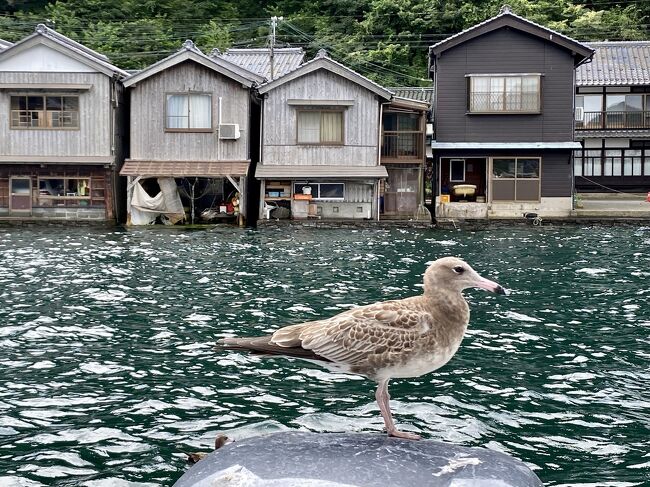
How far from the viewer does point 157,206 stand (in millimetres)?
35531

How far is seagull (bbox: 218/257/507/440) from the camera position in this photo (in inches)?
268

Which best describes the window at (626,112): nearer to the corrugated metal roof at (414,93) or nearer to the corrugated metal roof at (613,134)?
the corrugated metal roof at (613,134)

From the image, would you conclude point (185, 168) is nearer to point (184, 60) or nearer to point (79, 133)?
point (184, 60)

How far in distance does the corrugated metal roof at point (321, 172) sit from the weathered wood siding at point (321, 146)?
50cm

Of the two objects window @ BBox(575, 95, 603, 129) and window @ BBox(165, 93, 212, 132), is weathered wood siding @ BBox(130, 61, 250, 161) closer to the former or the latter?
window @ BBox(165, 93, 212, 132)

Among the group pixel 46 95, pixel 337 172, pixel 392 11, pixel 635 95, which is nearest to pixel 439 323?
pixel 337 172

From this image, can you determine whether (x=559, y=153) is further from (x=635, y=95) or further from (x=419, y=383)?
(x=419, y=383)

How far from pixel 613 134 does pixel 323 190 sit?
16.9m

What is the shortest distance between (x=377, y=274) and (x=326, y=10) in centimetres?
4031

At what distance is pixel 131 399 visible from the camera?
34.1ft

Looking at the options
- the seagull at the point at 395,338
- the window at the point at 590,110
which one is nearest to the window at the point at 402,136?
the window at the point at 590,110

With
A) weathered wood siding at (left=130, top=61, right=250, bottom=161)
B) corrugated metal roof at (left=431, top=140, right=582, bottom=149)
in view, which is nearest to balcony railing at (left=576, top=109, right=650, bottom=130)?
corrugated metal roof at (left=431, top=140, right=582, bottom=149)

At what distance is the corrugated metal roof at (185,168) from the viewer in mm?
35331

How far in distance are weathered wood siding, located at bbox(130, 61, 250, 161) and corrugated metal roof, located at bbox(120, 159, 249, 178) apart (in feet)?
1.47
